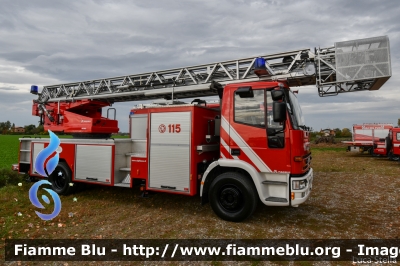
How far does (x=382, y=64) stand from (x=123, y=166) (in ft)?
22.1

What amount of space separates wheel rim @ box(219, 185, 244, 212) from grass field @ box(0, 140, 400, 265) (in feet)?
1.15

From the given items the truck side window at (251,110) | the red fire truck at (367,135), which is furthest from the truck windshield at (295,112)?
the red fire truck at (367,135)

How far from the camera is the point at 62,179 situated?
7.86 m

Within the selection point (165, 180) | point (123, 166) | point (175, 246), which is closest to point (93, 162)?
point (123, 166)

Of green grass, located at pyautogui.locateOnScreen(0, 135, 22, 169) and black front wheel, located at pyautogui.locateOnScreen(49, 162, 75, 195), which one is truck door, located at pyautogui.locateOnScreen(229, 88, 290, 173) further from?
green grass, located at pyautogui.locateOnScreen(0, 135, 22, 169)

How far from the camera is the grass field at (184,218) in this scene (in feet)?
16.1

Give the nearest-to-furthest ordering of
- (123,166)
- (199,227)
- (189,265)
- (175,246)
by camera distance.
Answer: (189,265) < (175,246) < (199,227) < (123,166)

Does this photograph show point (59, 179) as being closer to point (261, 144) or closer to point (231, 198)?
point (231, 198)

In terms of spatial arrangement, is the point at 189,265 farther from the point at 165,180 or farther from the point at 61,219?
the point at 61,219

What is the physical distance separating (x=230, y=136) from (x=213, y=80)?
2198 mm

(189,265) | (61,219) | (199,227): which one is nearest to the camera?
(189,265)

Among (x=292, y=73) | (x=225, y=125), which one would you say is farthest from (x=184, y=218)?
(x=292, y=73)

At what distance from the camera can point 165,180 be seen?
19.5 feet

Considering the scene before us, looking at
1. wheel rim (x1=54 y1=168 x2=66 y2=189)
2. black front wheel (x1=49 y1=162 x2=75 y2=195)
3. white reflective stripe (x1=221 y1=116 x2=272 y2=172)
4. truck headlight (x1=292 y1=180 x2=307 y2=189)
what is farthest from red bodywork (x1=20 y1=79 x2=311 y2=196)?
wheel rim (x1=54 y1=168 x2=66 y2=189)
